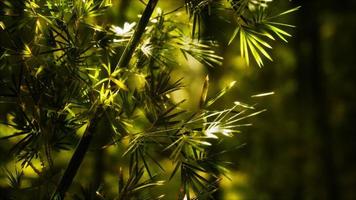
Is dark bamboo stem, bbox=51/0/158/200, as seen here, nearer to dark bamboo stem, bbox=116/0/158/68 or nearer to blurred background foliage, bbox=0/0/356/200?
dark bamboo stem, bbox=116/0/158/68

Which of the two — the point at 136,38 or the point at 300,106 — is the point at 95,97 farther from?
the point at 300,106

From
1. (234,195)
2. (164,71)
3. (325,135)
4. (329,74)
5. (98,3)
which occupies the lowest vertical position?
(234,195)

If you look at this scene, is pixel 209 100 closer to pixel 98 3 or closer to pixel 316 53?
pixel 98 3

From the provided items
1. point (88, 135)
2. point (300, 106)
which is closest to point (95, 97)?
point (88, 135)

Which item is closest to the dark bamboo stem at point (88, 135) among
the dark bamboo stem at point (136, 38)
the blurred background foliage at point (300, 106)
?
the dark bamboo stem at point (136, 38)

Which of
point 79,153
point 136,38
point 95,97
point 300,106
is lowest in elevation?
point 300,106

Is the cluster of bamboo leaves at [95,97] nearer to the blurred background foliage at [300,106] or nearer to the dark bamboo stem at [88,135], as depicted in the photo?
the dark bamboo stem at [88,135]

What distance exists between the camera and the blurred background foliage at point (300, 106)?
4645 millimetres

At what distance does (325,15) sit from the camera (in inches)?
184

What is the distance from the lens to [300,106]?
4.94m

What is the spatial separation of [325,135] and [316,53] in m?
0.95

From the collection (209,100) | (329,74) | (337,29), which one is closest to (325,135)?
(329,74)

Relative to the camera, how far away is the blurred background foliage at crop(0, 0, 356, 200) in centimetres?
464

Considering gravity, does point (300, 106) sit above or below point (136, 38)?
below
